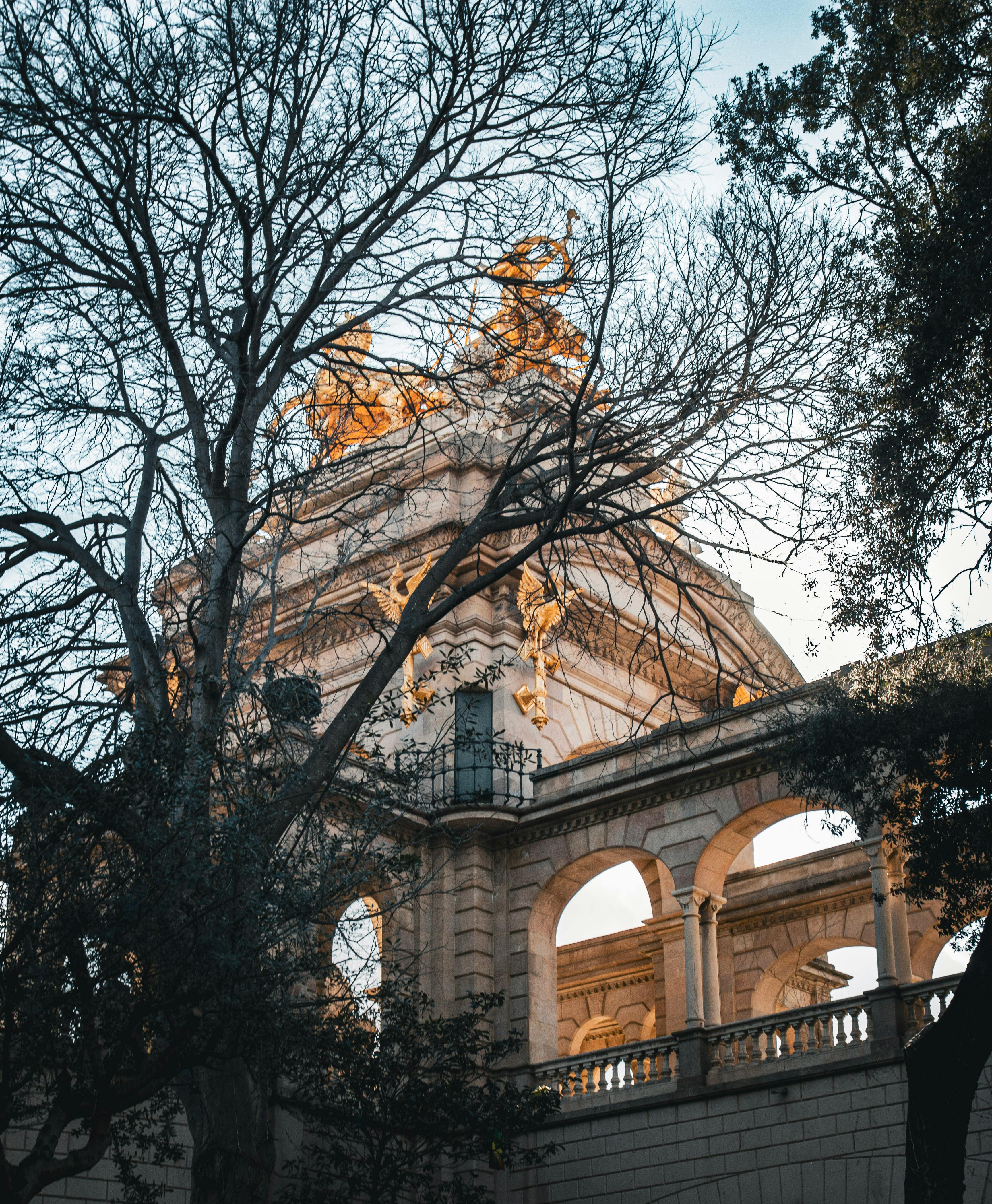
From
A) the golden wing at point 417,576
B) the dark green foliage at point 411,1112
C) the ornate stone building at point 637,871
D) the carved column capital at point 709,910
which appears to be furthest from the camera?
the golden wing at point 417,576

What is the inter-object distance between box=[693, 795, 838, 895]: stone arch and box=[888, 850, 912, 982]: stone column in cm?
173

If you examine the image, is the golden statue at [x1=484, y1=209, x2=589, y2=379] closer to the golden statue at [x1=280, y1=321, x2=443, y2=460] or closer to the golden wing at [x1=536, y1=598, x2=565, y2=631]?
the golden statue at [x1=280, y1=321, x2=443, y2=460]

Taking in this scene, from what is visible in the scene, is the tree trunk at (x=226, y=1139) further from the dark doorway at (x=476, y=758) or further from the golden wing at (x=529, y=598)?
the golden wing at (x=529, y=598)

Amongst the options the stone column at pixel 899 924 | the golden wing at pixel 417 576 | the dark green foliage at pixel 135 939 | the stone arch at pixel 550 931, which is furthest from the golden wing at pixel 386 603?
the dark green foliage at pixel 135 939

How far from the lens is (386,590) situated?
2769 cm

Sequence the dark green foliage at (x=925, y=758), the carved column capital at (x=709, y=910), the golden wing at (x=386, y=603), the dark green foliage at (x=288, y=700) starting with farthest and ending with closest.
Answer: the golden wing at (x=386, y=603)
the carved column capital at (x=709, y=910)
the dark green foliage at (x=925, y=758)
the dark green foliage at (x=288, y=700)

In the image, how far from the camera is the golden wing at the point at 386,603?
27328 millimetres

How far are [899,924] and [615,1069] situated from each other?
4.52m

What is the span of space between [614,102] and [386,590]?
45.6ft

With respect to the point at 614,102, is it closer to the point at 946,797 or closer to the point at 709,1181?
the point at 946,797

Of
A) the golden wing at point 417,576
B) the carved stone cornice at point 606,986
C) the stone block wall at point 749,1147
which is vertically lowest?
the stone block wall at point 749,1147

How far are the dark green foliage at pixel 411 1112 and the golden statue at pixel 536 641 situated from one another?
308 inches

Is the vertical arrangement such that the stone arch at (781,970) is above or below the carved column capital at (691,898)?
below

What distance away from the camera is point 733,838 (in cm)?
2250
